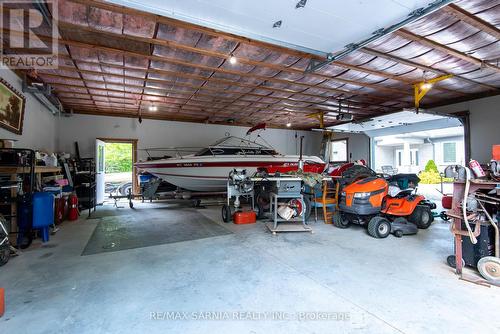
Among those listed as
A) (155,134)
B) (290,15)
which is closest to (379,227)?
(290,15)

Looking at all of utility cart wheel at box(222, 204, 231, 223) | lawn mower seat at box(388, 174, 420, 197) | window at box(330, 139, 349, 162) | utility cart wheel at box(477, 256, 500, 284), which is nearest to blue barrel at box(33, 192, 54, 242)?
utility cart wheel at box(222, 204, 231, 223)

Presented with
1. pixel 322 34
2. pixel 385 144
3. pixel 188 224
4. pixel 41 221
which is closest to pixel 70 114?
pixel 41 221

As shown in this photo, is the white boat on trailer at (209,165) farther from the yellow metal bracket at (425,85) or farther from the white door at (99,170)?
the yellow metal bracket at (425,85)

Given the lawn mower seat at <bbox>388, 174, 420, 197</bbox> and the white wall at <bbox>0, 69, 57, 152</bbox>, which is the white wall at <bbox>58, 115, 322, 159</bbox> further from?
the lawn mower seat at <bbox>388, 174, 420, 197</bbox>

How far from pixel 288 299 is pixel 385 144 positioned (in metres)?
14.8

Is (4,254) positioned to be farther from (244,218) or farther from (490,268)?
(490,268)

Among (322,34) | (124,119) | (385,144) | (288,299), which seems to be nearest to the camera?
(288,299)

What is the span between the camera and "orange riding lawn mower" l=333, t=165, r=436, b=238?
12.4 feet

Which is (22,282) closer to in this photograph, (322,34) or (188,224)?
(188,224)

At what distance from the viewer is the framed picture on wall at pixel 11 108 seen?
3719 millimetres

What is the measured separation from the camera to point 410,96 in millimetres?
6188

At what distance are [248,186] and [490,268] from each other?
134 inches

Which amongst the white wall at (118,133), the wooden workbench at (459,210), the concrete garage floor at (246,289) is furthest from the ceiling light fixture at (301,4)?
the white wall at (118,133)

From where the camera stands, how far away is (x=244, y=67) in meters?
4.46
